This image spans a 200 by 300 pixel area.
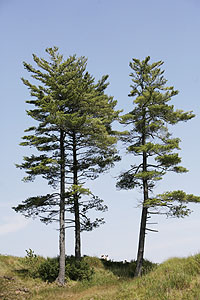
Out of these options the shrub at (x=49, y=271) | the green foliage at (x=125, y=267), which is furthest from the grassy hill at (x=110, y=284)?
the shrub at (x=49, y=271)

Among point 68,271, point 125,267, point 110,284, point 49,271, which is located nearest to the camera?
point 110,284

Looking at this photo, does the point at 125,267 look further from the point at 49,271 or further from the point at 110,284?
the point at 49,271

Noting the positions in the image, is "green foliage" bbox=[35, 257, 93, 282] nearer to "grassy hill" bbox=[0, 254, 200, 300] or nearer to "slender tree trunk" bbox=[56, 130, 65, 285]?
"grassy hill" bbox=[0, 254, 200, 300]

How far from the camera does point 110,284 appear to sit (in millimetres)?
20297

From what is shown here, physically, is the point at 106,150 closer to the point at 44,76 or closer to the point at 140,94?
the point at 140,94

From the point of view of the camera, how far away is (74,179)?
82.5ft

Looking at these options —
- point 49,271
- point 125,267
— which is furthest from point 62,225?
point 125,267

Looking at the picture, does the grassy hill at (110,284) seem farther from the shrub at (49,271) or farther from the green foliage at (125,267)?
the shrub at (49,271)

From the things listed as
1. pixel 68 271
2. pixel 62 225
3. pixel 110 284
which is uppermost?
pixel 62 225

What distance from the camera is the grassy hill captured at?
49.6ft

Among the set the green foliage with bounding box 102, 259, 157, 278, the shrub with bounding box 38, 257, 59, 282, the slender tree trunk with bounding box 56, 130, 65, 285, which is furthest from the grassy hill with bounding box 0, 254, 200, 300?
the slender tree trunk with bounding box 56, 130, 65, 285

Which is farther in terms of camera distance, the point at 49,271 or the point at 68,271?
the point at 68,271

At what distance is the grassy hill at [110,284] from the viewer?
15.1m

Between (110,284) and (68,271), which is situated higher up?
(68,271)
